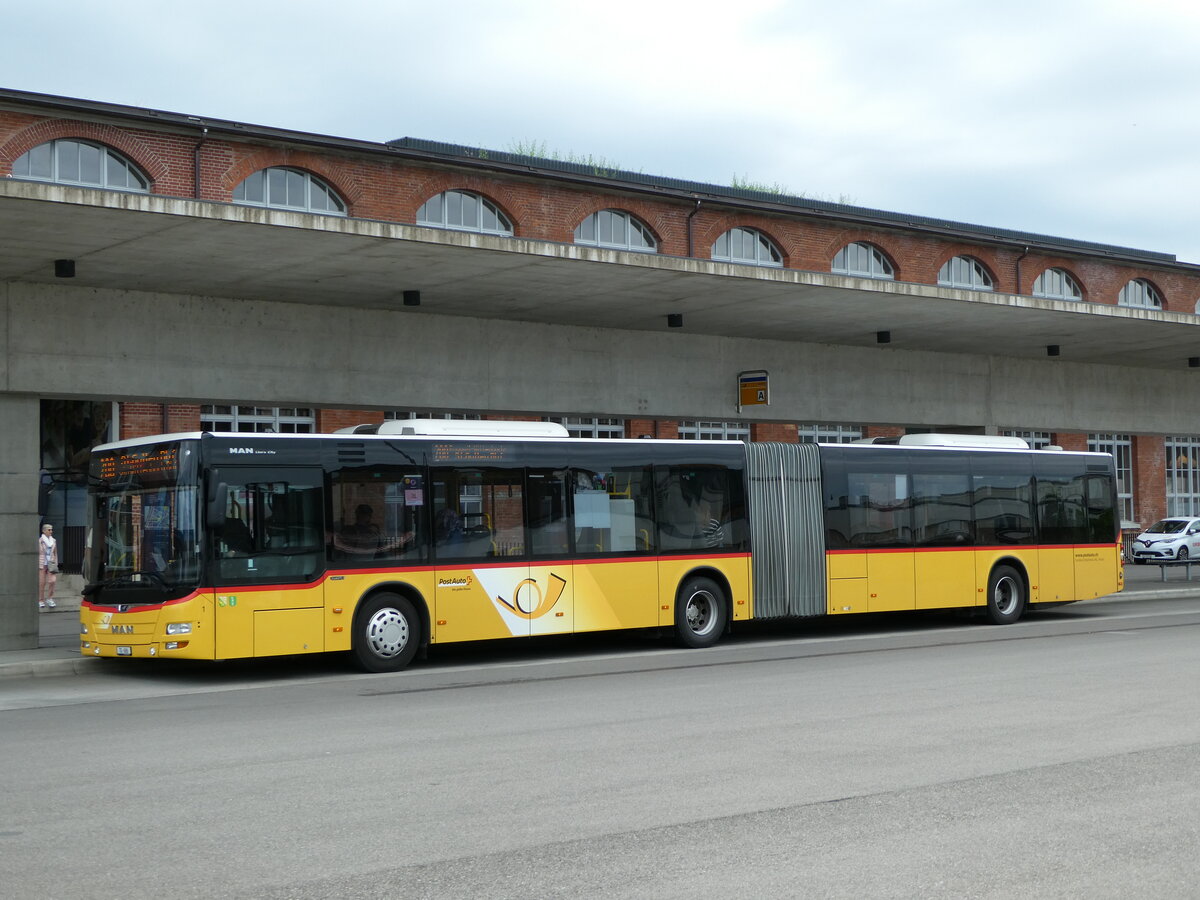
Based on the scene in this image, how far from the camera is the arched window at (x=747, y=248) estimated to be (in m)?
37.6

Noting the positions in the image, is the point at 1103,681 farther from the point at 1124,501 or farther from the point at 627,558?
the point at 1124,501

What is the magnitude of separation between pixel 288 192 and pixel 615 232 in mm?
8897

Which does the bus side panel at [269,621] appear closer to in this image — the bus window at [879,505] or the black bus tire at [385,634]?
the black bus tire at [385,634]

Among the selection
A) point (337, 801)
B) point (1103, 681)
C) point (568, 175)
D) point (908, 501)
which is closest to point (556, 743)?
point (337, 801)

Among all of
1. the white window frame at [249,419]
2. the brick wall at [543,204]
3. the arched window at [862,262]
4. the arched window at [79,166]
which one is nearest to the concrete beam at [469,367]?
the white window frame at [249,419]

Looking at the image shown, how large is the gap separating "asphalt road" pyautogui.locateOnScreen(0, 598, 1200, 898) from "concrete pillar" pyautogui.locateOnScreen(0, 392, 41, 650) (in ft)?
9.01

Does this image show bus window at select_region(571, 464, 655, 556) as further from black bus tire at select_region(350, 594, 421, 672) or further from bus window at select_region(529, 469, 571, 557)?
black bus tire at select_region(350, 594, 421, 672)

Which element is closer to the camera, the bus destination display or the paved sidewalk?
the bus destination display

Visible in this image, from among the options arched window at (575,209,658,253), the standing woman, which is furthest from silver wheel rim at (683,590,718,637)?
arched window at (575,209,658,253)

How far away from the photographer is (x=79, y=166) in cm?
2898

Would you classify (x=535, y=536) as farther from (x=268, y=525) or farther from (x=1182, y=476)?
(x=1182, y=476)

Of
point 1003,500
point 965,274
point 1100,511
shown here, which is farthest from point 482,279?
point 965,274

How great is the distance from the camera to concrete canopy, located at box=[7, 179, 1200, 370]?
1544 centimetres

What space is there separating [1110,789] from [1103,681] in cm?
555
